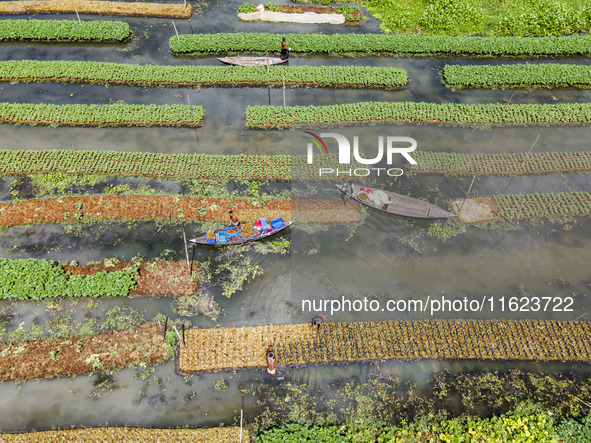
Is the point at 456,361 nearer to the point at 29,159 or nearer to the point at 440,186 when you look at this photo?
the point at 440,186

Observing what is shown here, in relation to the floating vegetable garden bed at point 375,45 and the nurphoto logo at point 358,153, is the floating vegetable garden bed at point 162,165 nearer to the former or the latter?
the nurphoto logo at point 358,153

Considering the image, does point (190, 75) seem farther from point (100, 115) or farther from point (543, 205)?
point (543, 205)

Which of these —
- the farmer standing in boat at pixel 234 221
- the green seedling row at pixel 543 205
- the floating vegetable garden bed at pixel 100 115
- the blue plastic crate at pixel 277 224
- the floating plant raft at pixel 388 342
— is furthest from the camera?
the floating vegetable garden bed at pixel 100 115

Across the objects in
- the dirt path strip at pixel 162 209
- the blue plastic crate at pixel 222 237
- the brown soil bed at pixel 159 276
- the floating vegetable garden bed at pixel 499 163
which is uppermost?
the floating vegetable garden bed at pixel 499 163

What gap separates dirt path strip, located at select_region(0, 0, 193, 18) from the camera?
3238cm

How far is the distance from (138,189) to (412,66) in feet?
65.3

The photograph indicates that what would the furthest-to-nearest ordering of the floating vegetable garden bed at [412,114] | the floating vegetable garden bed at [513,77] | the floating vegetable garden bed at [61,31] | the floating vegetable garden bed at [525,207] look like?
the floating vegetable garden bed at [61,31]
the floating vegetable garden bed at [513,77]
the floating vegetable garden bed at [412,114]
the floating vegetable garden bed at [525,207]

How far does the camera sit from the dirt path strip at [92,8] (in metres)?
32.4

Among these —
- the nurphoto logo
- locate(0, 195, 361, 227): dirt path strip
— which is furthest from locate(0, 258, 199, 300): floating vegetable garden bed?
the nurphoto logo

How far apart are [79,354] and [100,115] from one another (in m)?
14.6

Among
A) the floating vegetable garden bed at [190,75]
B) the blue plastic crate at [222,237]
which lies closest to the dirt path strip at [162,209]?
the blue plastic crate at [222,237]

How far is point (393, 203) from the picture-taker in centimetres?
2102

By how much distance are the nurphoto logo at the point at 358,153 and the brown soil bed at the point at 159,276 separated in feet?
29.1

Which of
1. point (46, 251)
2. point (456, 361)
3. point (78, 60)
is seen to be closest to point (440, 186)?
point (456, 361)
